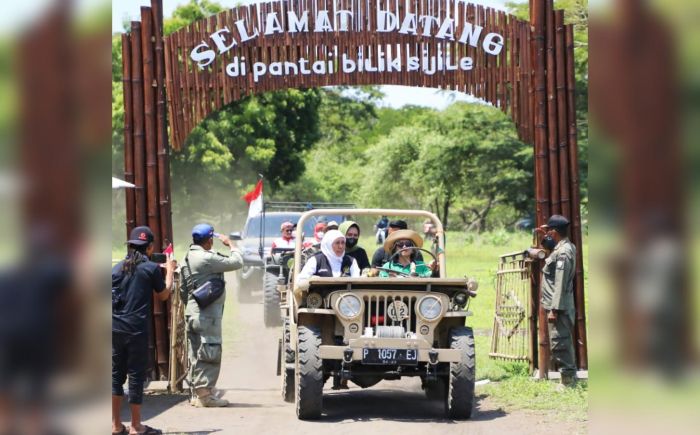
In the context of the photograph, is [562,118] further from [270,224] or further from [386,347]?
[270,224]

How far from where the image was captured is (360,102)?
74.1m

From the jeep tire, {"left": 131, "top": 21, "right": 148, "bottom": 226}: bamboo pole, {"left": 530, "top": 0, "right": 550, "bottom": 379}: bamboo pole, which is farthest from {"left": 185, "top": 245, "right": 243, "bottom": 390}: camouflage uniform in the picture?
the jeep tire

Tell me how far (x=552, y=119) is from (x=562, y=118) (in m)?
0.12

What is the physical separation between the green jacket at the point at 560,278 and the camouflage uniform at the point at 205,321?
11.5 ft

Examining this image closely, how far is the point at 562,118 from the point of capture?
11.9 m

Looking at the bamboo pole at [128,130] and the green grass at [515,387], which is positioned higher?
the bamboo pole at [128,130]

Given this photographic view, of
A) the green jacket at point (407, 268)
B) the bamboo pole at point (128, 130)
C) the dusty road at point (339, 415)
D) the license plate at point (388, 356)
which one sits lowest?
the dusty road at point (339, 415)

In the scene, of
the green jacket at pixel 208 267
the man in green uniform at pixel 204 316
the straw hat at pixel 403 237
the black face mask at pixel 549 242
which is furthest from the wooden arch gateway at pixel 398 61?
the straw hat at pixel 403 237

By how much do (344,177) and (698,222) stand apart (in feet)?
243

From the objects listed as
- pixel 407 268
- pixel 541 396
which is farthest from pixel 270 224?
pixel 541 396

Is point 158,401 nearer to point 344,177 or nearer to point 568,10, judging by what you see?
point 568,10

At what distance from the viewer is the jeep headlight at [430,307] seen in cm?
978

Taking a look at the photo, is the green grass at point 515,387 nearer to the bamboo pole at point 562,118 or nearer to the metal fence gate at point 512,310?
the metal fence gate at point 512,310

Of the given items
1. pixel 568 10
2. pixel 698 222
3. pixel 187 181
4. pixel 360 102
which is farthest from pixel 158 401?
pixel 360 102
